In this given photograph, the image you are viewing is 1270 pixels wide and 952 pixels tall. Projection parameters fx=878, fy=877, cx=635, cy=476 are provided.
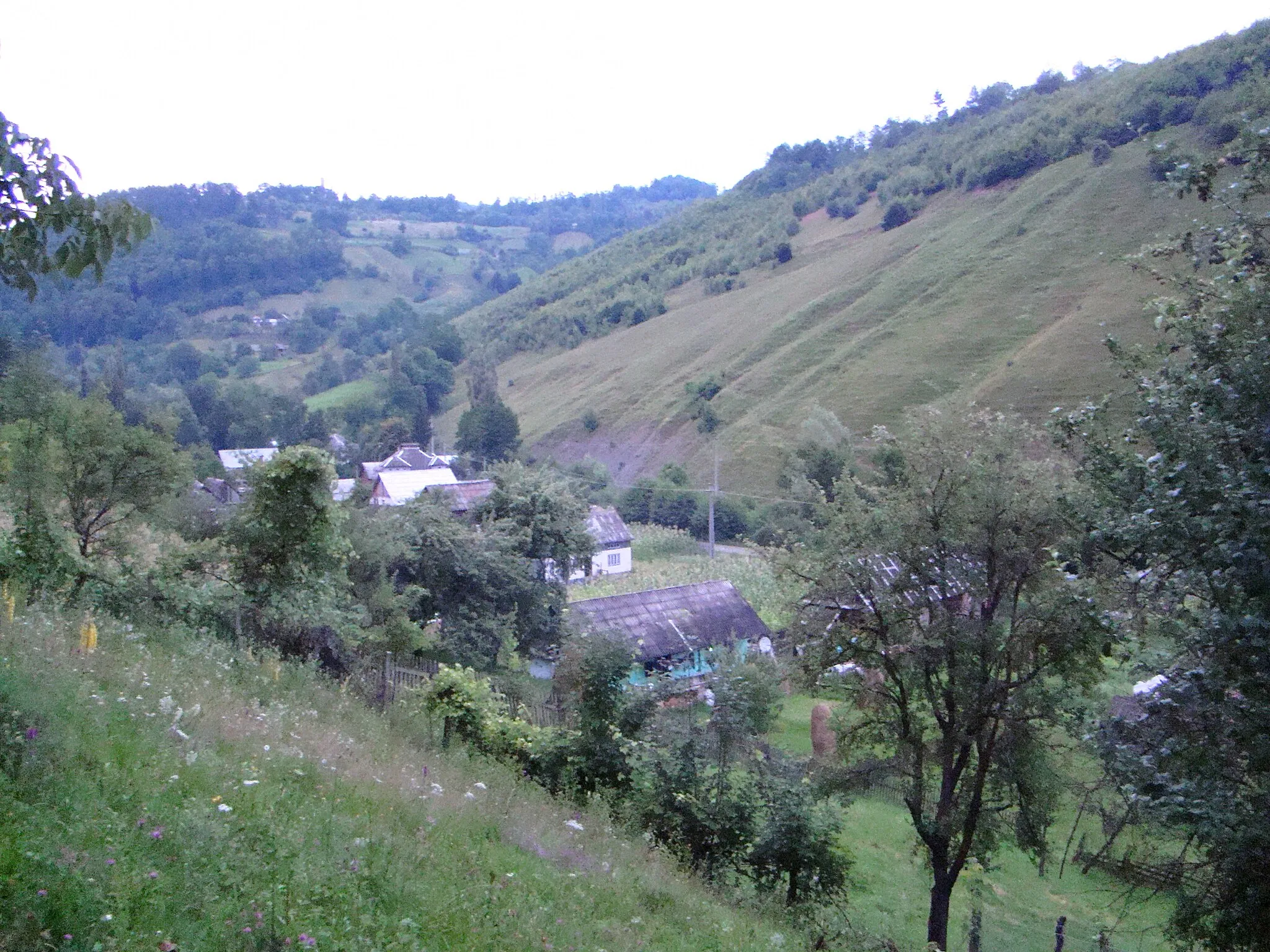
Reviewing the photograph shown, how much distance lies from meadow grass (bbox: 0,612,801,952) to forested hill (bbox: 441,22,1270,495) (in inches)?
1829

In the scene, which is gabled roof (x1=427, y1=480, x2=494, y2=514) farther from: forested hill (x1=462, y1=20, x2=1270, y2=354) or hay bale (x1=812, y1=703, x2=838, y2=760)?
forested hill (x1=462, y1=20, x2=1270, y2=354)

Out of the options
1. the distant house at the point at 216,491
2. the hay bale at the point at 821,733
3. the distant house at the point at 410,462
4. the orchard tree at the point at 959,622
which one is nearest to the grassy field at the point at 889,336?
the distant house at the point at 410,462

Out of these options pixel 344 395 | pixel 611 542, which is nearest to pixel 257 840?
pixel 611 542

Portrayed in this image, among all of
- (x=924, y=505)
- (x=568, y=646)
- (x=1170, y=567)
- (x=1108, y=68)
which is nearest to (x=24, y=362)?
(x=568, y=646)

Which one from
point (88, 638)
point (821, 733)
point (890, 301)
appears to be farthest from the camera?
point (890, 301)

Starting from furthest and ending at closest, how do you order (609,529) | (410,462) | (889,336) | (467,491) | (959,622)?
(889,336) < (410,462) < (609,529) < (467,491) < (959,622)

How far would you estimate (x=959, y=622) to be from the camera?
11609 millimetres

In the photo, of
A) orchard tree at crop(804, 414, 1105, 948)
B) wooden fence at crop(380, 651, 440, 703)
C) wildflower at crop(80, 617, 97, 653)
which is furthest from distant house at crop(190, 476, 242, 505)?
orchard tree at crop(804, 414, 1105, 948)

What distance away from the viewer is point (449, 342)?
345ft

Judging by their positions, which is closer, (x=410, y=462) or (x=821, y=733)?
(x=821, y=733)

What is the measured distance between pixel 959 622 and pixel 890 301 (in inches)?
2897

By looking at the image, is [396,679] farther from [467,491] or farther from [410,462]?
[410,462]

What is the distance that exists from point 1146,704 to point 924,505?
19.9 ft

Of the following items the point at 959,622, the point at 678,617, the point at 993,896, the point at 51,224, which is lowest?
the point at 993,896
